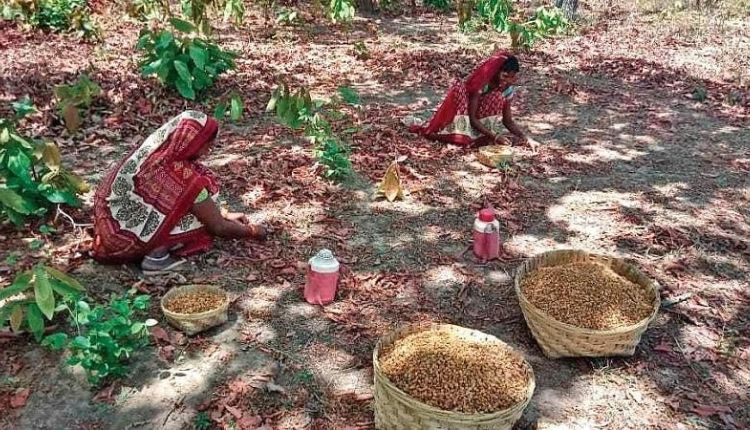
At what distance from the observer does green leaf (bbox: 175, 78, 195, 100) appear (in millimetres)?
5539

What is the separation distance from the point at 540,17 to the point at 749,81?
312cm

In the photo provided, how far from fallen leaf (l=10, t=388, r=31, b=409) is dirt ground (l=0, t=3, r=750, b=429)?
0.09 ft

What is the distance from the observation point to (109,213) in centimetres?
311

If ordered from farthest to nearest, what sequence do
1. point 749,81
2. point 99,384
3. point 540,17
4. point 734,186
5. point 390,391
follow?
point 540,17 < point 749,81 < point 734,186 < point 99,384 < point 390,391

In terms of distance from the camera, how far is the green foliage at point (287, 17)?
28.7 ft

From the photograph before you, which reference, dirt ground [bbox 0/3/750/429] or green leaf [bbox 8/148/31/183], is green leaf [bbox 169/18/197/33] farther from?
green leaf [bbox 8/148/31/183]

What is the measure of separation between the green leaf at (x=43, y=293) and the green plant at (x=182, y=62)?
368cm

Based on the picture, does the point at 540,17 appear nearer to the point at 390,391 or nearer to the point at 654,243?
the point at 654,243

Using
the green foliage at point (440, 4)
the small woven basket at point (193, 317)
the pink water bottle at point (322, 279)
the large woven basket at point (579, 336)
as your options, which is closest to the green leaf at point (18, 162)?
the small woven basket at point (193, 317)

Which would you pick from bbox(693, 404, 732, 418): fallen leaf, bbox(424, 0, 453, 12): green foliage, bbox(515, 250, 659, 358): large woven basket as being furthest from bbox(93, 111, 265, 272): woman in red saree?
bbox(424, 0, 453, 12): green foliage

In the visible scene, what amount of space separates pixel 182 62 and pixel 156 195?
2.88 meters

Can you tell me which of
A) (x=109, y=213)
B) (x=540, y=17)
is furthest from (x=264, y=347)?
(x=540, y=17)

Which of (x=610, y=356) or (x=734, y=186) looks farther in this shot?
(x=734, y=186)

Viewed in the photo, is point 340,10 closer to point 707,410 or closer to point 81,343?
point 81,343
